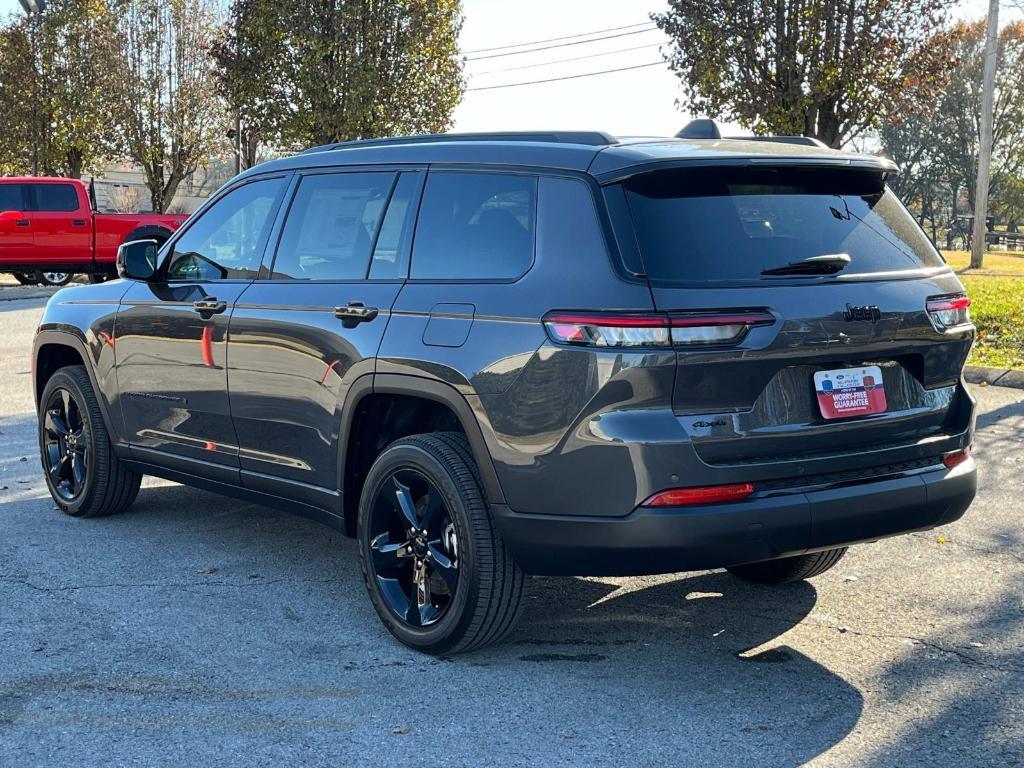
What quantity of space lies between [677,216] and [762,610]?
5.99ft

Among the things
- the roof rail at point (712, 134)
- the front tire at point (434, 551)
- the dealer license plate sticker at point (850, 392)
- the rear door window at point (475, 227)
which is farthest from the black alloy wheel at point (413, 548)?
the roof rail at point (712, 134)

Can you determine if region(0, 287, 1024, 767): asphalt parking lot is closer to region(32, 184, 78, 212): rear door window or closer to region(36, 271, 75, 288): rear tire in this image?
region(32, 184, 78, 212): rear door window

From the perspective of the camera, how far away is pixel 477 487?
436cm

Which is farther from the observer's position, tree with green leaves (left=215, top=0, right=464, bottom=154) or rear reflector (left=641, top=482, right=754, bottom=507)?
tree with green leaves (left=215, top=0, right=464, bottom=154)

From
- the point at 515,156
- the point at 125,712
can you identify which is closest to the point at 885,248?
the point at 515,156

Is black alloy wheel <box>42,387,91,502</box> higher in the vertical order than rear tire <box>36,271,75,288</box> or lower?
lower

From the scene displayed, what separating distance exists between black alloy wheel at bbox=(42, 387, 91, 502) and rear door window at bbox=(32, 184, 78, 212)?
776 inches

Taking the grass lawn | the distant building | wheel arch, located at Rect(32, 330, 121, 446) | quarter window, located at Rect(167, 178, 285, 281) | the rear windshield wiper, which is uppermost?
the distant building

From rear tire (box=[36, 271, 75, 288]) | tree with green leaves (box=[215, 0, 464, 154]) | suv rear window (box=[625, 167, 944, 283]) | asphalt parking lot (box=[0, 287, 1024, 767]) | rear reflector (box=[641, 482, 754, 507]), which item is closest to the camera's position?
asphalt parking lot (box=[0, 287, 1024, 767])

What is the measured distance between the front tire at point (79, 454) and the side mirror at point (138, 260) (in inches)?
32.4

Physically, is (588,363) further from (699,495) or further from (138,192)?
(138,192)

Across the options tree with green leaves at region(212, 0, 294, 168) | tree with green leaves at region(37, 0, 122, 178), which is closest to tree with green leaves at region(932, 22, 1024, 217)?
tree with green leaves at region(212, 0, 294, 168)

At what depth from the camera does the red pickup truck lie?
82.3 feet

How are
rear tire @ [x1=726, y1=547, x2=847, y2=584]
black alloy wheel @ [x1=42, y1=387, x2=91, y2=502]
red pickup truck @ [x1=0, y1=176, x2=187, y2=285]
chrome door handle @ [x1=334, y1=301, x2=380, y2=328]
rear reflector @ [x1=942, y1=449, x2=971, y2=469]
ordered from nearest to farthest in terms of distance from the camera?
rear reflector @ [x1=942, y1=449, x2=971, y2=469], chrome door handle @ [x1=334, y1=301, x2=380, y2=328], rear tire @ [x1=726, y1=547, x2=847, y2=584], black alloy wheel @ [x1=42, y1=387, x2=91, y2=502], red pickup truck @ [x1=0, y1=176, x2=187, y2=285]
